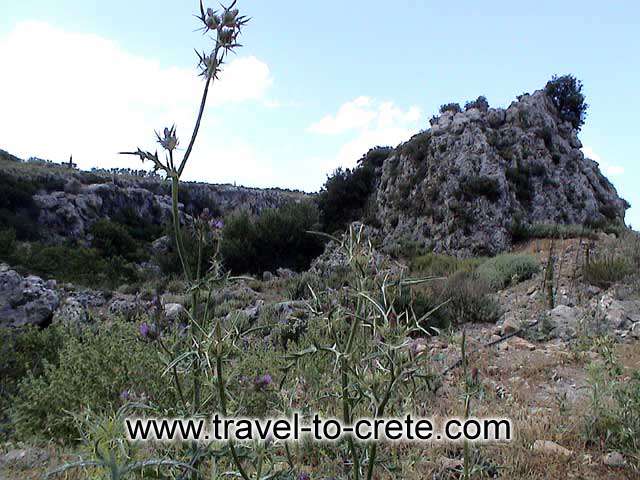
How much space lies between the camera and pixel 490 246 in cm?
1451

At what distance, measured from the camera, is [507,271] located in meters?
9.47

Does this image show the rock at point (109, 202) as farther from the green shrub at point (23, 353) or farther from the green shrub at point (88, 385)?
the green shrub at point (88, 385)

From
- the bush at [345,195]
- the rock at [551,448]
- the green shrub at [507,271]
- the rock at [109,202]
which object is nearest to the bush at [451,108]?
the bush at [345,195]

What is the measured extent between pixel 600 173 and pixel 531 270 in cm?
1341

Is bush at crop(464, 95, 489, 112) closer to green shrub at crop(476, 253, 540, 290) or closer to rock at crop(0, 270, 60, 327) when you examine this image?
green shrub at crop(476, 253, 540, 290)

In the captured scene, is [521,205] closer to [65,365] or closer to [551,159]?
[551,159]

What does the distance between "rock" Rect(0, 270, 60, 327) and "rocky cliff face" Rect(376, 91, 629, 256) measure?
1072cm

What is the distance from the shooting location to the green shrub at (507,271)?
29.5 feet

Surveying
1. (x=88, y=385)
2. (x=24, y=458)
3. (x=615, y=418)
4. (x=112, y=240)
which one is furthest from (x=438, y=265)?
(x=112, y=240)

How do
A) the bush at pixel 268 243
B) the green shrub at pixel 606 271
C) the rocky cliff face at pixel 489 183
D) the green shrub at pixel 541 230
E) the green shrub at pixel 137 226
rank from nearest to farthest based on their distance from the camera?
1. the green shrub at pixel 606 271
2. the green shrub at pixel 541 230
3. the bush at pixel 268 243
4. the rocky cliff face at pixel 489 183
5. the green shrub at pixel 137 226

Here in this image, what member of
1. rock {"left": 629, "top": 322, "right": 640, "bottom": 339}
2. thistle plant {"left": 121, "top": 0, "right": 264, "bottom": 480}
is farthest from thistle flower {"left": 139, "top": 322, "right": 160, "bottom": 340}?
rock {"left": 629, "top": 322, "right": 640, "bottom": 339}

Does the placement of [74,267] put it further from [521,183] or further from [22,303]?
[521,183]

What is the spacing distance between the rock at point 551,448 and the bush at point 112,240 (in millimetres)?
19153

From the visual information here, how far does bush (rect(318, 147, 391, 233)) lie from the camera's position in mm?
19609
